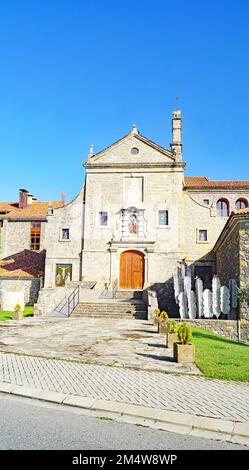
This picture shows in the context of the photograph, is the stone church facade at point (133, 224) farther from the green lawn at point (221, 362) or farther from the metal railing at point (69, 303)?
the green lawn at point (221, 362)

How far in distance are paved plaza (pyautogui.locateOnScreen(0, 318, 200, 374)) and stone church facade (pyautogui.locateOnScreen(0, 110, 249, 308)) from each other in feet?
37.6

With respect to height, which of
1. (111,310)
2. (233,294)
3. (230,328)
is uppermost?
(233,294)

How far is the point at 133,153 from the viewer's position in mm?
28984

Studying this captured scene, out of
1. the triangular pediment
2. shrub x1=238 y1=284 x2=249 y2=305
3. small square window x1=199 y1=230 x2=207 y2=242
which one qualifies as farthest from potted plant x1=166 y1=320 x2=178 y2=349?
the triangular pediment

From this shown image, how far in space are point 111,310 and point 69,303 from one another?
262 centimetres

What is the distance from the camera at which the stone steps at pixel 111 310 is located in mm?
21094

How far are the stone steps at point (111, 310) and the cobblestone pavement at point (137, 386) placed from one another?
12438 millimetres

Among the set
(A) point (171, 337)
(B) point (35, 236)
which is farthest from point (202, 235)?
(A) point (171, 337)

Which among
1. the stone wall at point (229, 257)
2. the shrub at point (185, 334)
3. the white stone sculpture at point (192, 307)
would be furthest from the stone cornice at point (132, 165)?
the shrub at point (185, 334)

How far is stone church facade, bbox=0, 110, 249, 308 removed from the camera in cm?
2748

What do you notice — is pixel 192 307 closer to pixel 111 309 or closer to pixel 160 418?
pixel 111 309

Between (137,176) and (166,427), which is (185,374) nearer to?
(166,427)

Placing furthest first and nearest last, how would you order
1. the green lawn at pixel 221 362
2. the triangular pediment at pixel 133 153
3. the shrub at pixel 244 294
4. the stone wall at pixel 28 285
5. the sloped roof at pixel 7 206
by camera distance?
the sloped roof at pixel 7 206
the stone wall at pixel 28 285
the triangular pediment at pixel 133 153
the shrub at pixel 244 294
the green lawn at pixel 221 362

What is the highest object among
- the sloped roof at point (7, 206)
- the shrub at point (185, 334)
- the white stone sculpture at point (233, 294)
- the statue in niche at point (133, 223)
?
the sloped roof at point (7, 206)
